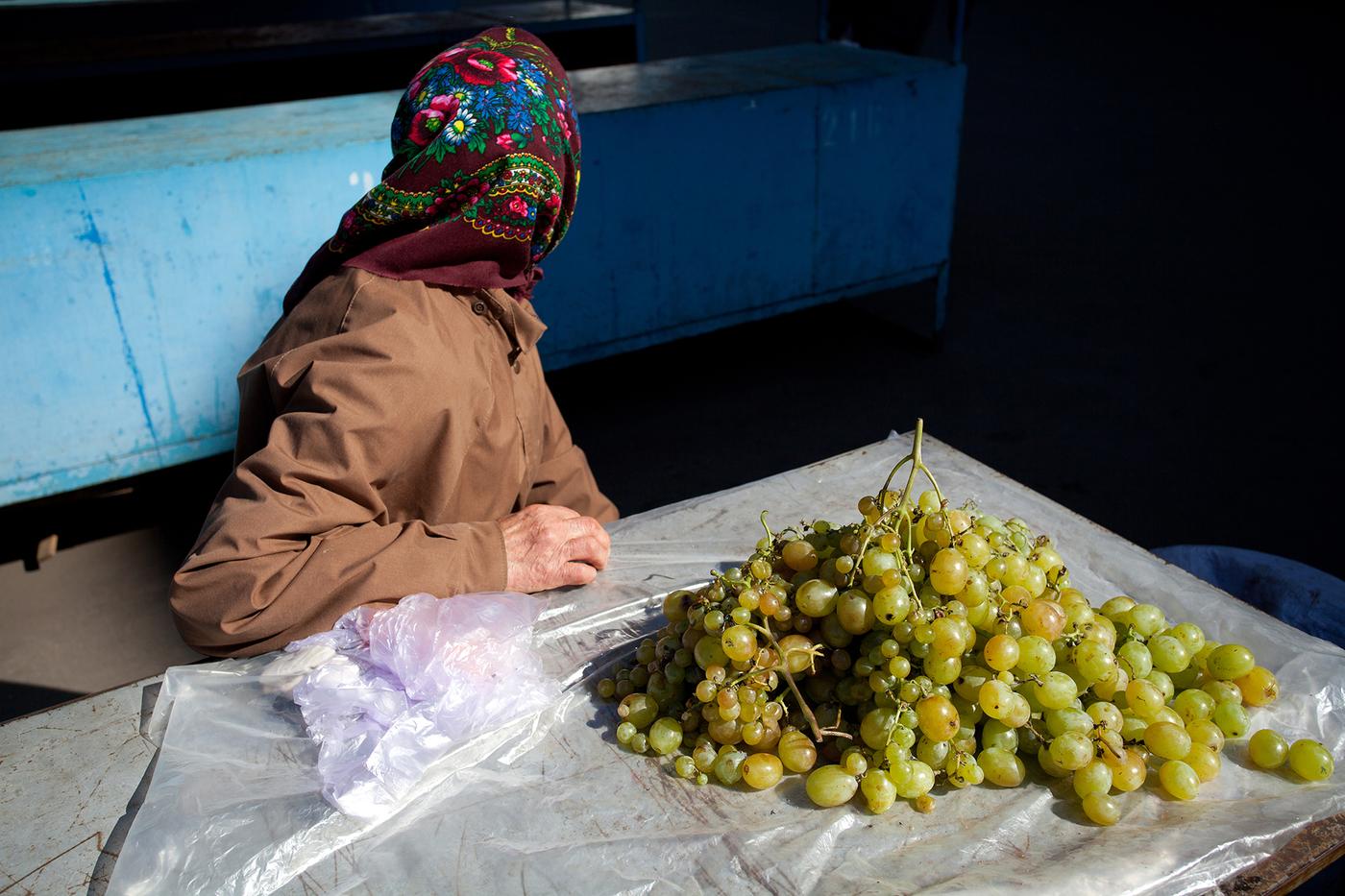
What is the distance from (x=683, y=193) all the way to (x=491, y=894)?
124 inches

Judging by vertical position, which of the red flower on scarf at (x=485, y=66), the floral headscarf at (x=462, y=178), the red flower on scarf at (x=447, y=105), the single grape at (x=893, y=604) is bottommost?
the single grape at (x=893, y=604)

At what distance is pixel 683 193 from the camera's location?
12.9 ft

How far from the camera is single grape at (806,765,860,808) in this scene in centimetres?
120

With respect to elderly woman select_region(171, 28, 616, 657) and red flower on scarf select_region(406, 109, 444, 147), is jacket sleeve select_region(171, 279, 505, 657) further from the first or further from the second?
red flower on scarf select_region(406, 109, 444, 147)

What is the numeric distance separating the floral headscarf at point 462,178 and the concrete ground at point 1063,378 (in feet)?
6.57

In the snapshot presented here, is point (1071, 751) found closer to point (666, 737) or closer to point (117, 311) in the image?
point (666, 737)

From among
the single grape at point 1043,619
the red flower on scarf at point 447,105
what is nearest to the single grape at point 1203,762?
the single grape at point 1043,619

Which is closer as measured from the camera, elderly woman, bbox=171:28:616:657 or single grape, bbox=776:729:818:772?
single grape, bbox=776:729:818:772

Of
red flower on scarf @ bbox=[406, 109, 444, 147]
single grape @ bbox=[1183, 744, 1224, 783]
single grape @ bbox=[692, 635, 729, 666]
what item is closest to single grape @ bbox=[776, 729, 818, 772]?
single grape @ bbox=[692, 635, 729, 666]

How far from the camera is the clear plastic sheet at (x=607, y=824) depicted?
1125 mm

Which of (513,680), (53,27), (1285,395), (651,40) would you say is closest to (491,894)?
(513,680)

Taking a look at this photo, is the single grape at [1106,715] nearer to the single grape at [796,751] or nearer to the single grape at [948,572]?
the single grape at [948,572]

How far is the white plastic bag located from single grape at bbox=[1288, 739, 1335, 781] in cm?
91

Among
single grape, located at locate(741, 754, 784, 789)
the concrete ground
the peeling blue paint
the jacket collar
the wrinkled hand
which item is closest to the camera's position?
single grape, located at locate(741, 754, 784, 789)
